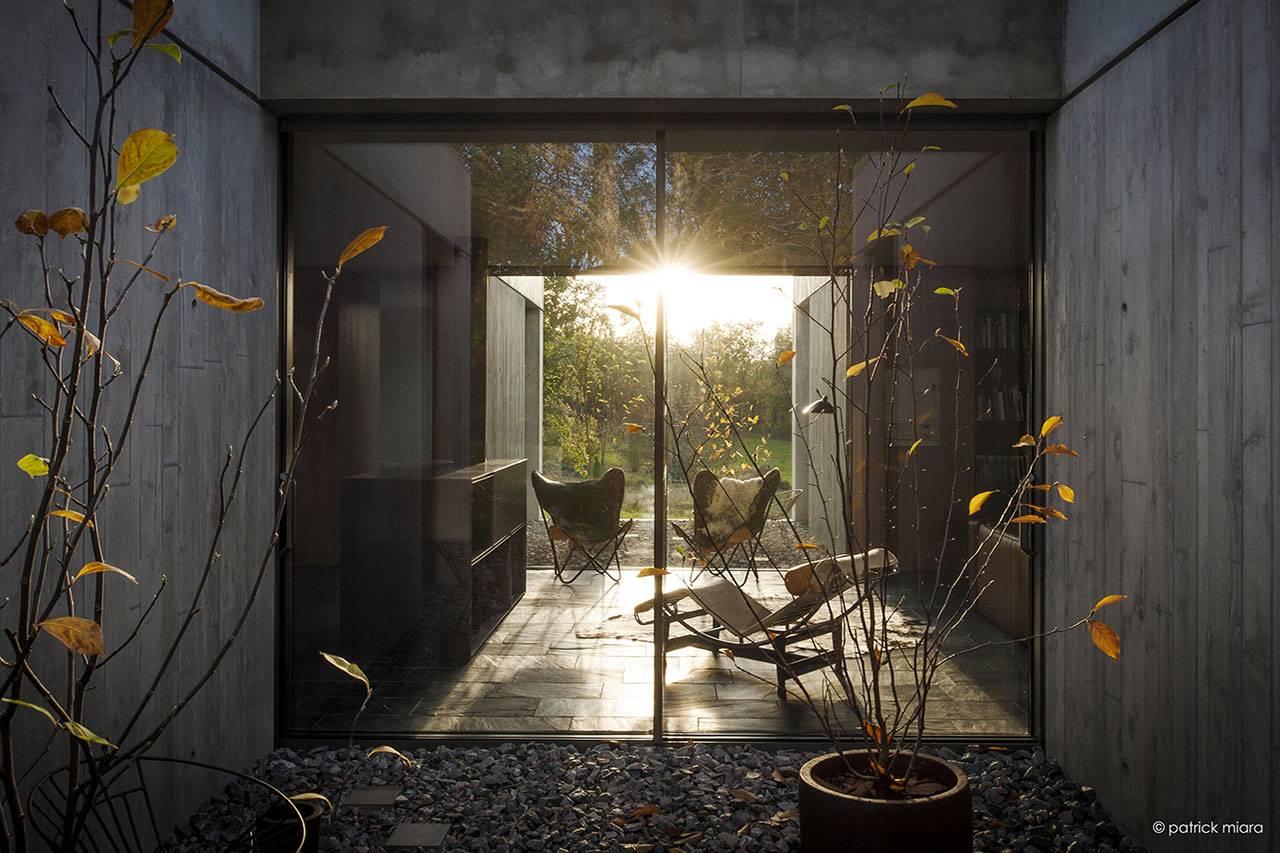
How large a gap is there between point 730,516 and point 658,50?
1.79 metres

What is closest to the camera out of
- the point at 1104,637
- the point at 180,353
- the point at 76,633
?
the point at 76,633

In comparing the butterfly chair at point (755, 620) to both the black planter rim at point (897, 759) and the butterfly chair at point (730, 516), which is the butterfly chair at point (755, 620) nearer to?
the butterfly chair at point (730, 516)

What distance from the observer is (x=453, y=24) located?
3514 millimetres

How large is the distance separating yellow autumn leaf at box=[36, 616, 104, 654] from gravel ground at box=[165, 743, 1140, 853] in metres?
1.84

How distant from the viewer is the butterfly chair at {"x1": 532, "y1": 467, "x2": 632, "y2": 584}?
369 cm

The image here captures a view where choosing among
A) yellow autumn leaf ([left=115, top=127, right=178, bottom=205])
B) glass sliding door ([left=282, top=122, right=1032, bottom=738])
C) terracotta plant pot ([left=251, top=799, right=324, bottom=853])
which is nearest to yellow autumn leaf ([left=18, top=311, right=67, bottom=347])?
yellow autumn leaf ([left=115, top=127, right=178, bottom=205])

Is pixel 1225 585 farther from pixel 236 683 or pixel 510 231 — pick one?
pixel 236 683

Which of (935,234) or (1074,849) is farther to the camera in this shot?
(935,234)

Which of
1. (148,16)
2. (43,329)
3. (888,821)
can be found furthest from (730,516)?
(148,16)

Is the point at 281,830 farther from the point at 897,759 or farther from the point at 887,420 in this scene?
the point at 887,420

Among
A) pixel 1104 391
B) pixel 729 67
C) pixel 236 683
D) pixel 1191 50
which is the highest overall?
pixel 729 67

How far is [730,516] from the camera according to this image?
3.66 m

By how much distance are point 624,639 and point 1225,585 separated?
2124 millimetres

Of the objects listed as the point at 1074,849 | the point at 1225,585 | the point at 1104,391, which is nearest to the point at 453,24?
the point at 1104,391
